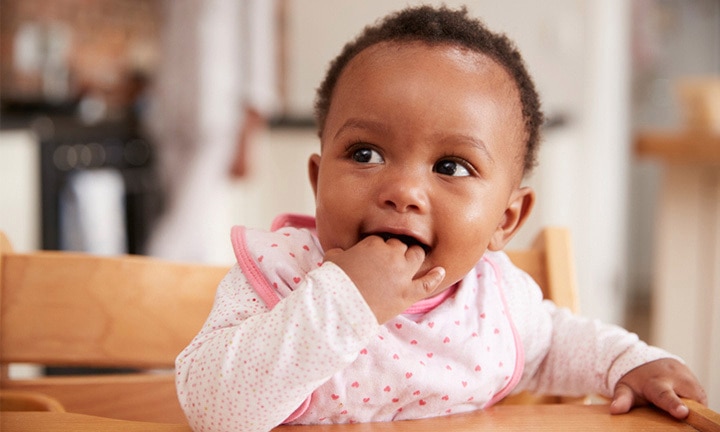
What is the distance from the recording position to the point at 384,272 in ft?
2.06

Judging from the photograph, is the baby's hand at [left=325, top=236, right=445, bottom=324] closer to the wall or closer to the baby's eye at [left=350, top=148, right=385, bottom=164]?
the baby's eye at [left=350, top=148, right=385, bottom=164]

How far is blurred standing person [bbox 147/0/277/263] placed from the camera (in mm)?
2811

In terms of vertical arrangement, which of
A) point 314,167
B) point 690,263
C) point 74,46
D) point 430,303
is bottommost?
point 690,263

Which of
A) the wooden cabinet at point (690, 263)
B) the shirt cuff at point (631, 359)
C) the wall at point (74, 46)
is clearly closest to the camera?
the shirt cuff at point (631, 359)

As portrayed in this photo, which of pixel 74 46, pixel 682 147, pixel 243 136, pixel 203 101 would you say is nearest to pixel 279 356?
pixel 682 147

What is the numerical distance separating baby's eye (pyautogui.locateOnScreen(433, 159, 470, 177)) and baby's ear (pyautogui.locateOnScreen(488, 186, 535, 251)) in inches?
4.4

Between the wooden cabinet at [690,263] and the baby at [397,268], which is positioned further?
the wooden cabinet at [690,263]

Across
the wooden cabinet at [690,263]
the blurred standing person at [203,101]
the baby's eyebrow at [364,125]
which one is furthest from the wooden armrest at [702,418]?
the blurred standing person at [203,101]

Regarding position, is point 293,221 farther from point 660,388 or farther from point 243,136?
point 243,136

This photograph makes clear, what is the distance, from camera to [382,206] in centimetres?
67

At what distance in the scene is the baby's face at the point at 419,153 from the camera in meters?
0.68

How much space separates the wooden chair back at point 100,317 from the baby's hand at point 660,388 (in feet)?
1.42

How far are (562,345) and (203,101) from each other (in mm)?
2116

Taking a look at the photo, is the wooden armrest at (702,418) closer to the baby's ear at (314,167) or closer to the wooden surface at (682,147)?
the baby's ear at (314,167)
